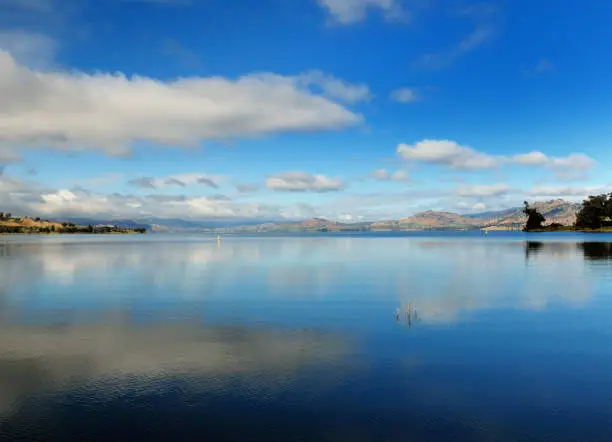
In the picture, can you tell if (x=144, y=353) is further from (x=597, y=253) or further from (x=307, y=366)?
(x=597, y=253)

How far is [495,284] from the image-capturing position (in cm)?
7125

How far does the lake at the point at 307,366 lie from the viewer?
784 inches

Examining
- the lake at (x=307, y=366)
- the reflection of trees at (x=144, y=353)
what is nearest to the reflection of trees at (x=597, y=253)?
the lake at (x=307, y=366)

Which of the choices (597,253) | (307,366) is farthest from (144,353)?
(597,253)

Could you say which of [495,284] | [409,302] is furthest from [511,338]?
[495,284]

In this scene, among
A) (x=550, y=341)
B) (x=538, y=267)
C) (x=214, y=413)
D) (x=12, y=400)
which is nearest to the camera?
(x=214, y=413)

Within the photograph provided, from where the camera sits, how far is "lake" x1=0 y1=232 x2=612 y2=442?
19906 mm

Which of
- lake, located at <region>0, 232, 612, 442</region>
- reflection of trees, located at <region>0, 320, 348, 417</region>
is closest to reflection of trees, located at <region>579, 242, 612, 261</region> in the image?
lake, located at <region>0, 232, 612, 442</region>

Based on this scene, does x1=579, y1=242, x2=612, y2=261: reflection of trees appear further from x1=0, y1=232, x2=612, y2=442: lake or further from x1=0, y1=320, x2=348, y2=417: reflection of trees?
x1=0, y1=320, x2=348, y2=417: reflection of trees

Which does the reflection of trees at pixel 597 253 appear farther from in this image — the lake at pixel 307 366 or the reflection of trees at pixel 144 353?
the reflection of trees at pixel 144 353

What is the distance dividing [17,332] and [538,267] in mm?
95577

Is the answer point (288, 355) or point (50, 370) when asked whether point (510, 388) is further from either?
point (50, 370)

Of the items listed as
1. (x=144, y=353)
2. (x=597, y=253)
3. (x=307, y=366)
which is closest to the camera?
(x=307, y=366)

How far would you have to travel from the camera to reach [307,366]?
93.2 ft
